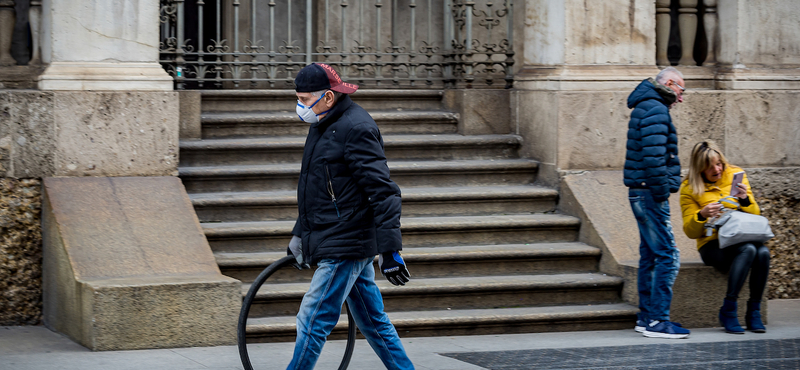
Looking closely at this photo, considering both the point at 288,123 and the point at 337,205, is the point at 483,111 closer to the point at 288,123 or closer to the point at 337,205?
the point at 288,123

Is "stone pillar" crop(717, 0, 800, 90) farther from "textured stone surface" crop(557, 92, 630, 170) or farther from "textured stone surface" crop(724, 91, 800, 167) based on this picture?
"textured stone surface" crop(557, 92, 630, 170)

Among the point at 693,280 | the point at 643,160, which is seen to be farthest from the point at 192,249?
the point at 693,280

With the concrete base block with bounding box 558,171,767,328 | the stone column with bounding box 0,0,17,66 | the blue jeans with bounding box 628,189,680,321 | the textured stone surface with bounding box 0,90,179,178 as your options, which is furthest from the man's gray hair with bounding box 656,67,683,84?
the stone column with bounding box 0,0,17,66

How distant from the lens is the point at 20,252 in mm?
7383

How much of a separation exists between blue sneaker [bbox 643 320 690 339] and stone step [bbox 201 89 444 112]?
141 inches

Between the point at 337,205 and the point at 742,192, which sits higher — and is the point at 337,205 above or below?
above

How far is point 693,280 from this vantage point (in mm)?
7391

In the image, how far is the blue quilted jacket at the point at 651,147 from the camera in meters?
6.79

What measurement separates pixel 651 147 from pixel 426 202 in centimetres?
217

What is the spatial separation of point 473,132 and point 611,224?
6.26 ft

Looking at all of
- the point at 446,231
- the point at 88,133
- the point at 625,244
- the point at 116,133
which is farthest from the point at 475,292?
the point at 88,133

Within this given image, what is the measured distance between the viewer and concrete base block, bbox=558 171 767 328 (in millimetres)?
7398

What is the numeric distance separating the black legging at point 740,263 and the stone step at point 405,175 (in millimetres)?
2041

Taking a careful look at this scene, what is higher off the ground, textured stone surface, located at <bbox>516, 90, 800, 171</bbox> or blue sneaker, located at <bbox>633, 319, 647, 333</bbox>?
textured stone surface, located at <bbox>516, 90, 800, 171</bbox>
